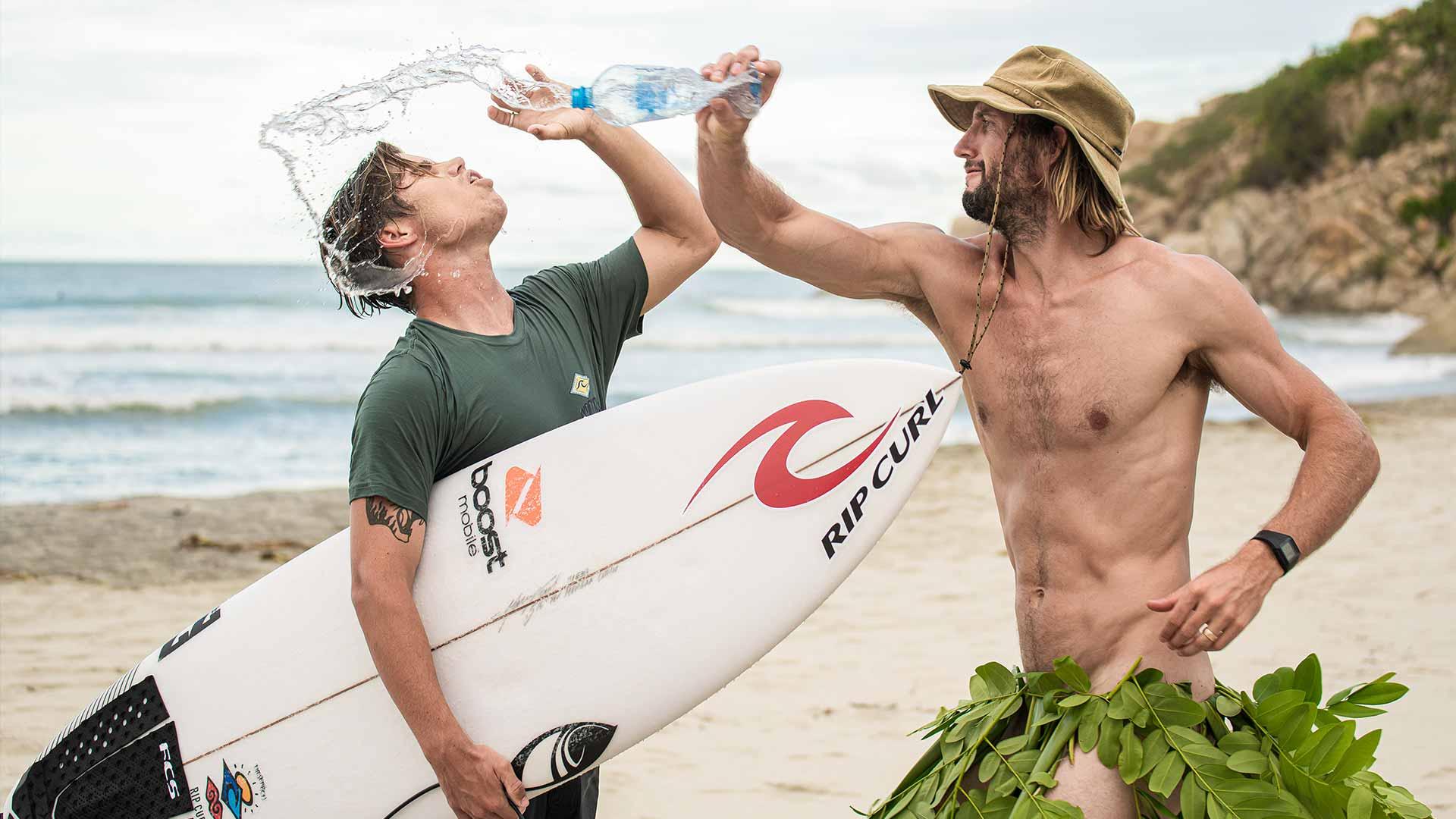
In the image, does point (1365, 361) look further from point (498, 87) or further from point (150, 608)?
point (498, 87)

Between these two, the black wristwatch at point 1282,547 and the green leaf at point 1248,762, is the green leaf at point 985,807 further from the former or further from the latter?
the black wristwatch at point 1282,547

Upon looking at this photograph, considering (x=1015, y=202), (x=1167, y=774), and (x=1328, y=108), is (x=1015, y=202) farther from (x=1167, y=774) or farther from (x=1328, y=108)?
(x=1328, y=108)

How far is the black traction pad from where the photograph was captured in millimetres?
2689

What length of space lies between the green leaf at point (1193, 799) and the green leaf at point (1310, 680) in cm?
32

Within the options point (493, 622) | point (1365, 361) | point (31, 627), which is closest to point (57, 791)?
point (493, 622)

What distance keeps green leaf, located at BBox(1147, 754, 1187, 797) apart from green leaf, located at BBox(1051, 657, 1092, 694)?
0.18 meters

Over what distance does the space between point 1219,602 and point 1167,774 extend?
0.31 meters

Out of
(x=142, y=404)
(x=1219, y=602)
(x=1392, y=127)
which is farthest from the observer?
(x=1392, y=127)

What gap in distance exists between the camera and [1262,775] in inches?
81.6

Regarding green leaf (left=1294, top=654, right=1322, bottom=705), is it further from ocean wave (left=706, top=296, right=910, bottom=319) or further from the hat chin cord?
ocean wave (left=706, top=296, right=910, bottom=319)

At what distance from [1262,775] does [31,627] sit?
5.64m

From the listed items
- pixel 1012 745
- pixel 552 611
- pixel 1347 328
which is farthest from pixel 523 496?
pixel 1347 328

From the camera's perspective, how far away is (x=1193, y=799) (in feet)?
6.64

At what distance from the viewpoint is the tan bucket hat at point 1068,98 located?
2.21m
